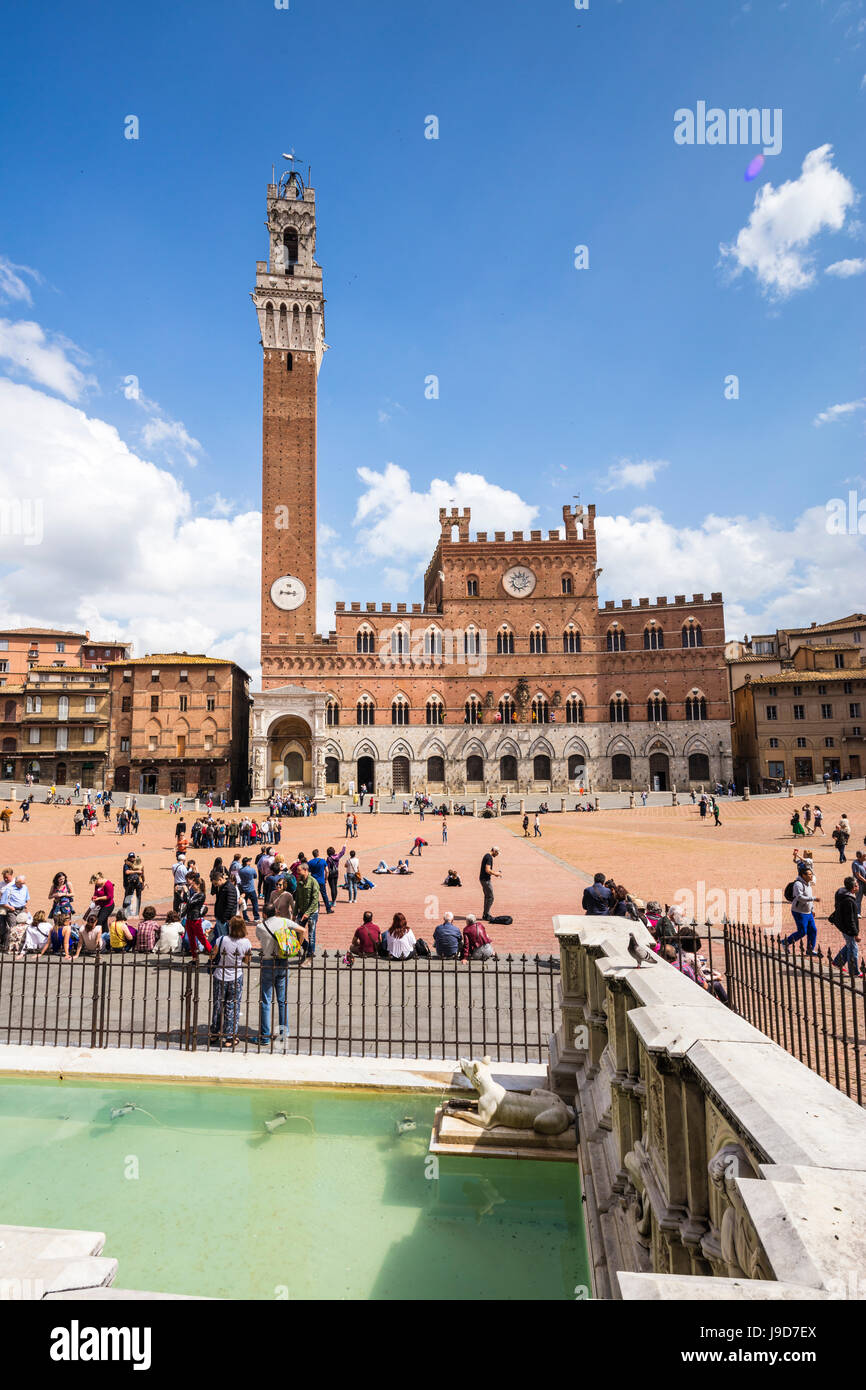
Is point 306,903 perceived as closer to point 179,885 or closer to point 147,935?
point 147,935

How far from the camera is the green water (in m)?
3.95

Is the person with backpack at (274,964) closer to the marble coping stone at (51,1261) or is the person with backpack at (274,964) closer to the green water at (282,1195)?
the green water at (282,1195)

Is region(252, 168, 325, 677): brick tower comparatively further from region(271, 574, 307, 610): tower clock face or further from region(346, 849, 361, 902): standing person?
region(346, 849, 361, 902): standing person

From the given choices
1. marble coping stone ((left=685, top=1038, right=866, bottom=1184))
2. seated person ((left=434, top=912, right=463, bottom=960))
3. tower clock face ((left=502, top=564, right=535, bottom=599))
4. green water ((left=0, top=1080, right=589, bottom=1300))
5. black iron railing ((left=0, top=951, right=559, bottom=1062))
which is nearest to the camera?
marble coping stone ((left=685, top=1038, right=866, bottom=1184))

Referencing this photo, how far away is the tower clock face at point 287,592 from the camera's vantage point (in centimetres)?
4659

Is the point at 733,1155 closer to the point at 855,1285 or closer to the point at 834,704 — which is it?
the point at 855,1285

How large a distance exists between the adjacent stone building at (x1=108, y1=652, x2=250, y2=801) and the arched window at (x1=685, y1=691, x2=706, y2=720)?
3045 centimetres

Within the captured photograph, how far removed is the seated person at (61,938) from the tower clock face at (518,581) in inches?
1629

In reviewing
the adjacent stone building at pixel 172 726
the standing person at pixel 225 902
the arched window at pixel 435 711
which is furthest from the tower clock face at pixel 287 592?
the standing person at pixel 225 902

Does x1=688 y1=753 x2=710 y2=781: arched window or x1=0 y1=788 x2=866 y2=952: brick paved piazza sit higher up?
x1=688 y1=753 x2=710 y2=781: arched window

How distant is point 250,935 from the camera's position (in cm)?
1270

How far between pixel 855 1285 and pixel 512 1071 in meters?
5.17

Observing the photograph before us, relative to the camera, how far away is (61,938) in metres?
10.9

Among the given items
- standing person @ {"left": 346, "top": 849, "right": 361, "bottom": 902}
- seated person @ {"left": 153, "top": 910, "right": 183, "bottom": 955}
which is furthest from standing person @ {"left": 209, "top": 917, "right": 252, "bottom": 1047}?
standing person @ {"left": 346, "top": 849, "right": 361, "bottom": 902}
